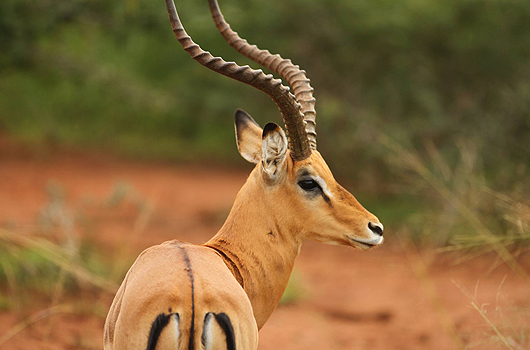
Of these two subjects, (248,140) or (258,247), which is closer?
(258,247)

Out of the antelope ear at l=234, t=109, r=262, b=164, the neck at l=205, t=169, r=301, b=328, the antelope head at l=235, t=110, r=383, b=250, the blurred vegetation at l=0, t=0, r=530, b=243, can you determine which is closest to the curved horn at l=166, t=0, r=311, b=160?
the antelope head at l=235, t=110, r=383, b=250

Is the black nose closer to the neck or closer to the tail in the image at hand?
the neck

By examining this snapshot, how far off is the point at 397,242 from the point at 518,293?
132 inches

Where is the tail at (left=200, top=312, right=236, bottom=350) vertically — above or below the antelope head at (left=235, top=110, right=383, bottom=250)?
below

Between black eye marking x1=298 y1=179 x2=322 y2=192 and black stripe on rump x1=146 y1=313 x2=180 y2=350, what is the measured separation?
1.35 metres

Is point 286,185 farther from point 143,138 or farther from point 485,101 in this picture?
point 143,138

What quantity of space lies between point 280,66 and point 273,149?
811 mm

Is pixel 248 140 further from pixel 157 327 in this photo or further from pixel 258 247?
pixel 157 327

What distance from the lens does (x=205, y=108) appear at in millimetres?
15914

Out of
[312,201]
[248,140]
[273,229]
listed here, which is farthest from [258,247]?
[248,140]

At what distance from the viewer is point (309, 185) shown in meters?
3.79

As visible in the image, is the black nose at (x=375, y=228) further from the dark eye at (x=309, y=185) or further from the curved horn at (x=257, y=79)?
the curved horn at (x=257, y=79)

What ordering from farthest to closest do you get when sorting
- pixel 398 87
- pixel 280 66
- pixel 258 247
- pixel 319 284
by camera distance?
1. pixel 398 87
2. pixel 319 284
3. pixel 280 66
4. pixel 258 247

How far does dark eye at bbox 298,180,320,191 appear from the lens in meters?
3.79
